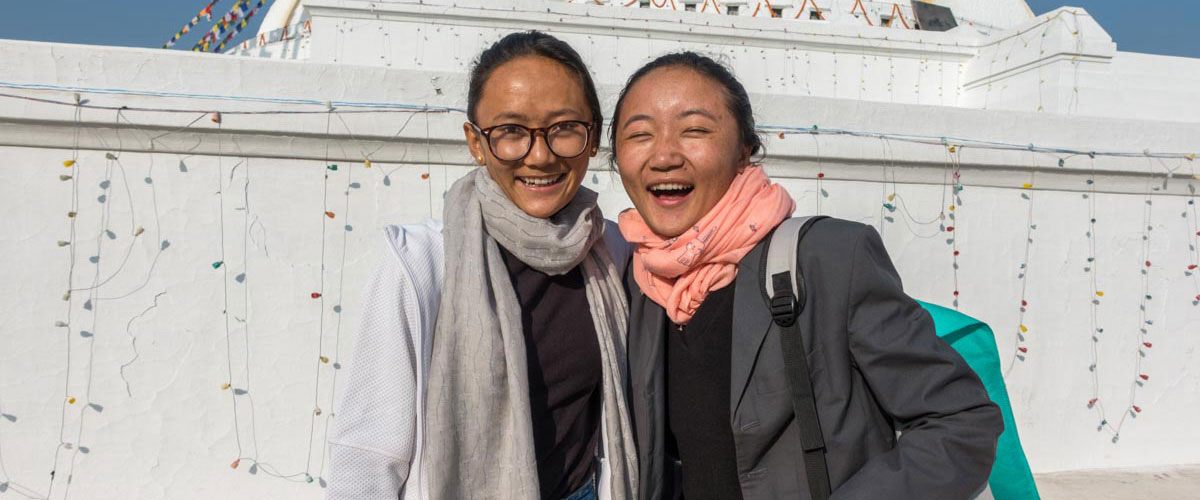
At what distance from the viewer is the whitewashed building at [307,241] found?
11.3 feet

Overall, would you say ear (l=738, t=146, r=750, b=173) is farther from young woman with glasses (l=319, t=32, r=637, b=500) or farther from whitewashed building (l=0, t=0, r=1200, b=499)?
whitewashed building (l=0, t=0, r=1200, b=499)

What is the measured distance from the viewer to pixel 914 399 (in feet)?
4.61

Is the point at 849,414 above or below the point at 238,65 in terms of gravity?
below

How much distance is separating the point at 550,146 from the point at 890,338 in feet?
2.47

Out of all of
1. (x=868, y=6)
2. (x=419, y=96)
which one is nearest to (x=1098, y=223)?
(x=419, y=96)

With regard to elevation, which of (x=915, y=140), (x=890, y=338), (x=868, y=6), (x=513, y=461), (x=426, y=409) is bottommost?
(x=513, y=461)

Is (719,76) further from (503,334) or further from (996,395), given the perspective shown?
(996,395)

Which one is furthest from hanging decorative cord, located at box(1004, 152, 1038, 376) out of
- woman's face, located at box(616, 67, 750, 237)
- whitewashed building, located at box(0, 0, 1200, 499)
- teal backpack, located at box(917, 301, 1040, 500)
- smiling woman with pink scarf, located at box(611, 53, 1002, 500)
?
woman's face, located at box(616, 67, 750, 237)

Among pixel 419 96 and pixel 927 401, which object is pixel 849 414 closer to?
pixel 927 401

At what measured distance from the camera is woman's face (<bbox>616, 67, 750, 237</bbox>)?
1.67 meters

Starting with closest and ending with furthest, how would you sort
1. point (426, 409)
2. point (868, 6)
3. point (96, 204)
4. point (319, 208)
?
point (426, 409), point (96, 204), point (319, 208), point (868, 6)

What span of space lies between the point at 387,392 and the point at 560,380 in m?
0.37

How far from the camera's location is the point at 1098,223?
4652 mm

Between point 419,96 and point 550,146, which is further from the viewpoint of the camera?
point 419,96
